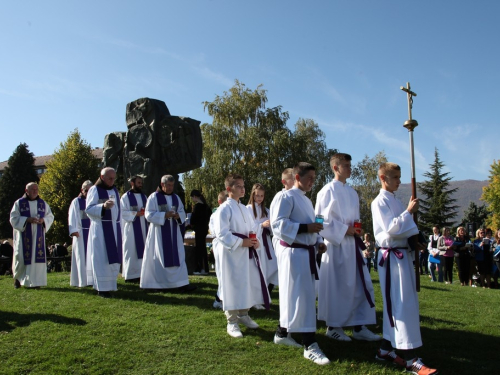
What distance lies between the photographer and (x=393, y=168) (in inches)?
215

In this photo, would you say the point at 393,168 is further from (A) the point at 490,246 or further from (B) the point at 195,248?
(A) the point at 490,246

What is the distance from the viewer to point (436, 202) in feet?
164

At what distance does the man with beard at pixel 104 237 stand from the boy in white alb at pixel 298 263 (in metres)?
4.26

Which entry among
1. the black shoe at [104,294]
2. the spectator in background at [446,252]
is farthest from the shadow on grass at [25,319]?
the spectator in background at [446,252]

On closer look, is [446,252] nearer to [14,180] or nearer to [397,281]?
[397,281]

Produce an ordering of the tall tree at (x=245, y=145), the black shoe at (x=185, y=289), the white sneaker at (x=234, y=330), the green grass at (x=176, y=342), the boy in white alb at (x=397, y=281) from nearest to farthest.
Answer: the boy in white alb at (x=397, y=281)
the green grass at (x=176, y=342)
the white sneaker at (x=234, y=330)
the black shoe at (x=185, y=289)
the tall tree at (x=245, y=145)

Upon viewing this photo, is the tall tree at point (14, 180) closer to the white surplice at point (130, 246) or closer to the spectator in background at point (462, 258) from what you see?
the white surplice at point (130, 246)

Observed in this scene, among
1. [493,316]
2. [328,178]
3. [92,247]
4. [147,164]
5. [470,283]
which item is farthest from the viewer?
[328,178]

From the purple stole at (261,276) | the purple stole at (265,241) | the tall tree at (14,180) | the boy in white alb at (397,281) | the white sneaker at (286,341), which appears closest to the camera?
the boy in white alb at (397,281)

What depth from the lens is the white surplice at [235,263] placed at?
20.5ft

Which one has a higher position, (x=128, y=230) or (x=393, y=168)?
(x=393, y=168)

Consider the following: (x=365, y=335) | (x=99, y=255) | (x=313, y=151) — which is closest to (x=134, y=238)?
(x=99, y=255)

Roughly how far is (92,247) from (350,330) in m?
5.12

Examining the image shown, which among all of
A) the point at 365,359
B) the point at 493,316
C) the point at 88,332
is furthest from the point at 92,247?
the point at 493,316
